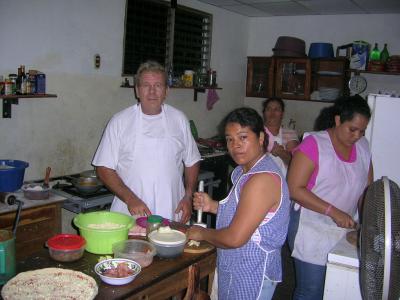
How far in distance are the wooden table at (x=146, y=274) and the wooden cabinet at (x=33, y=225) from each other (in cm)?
124

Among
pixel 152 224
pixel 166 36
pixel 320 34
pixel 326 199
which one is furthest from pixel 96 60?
pixel 320 34

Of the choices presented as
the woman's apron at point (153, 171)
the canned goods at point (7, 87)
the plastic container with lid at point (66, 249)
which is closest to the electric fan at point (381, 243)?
the plastic container with lid at point (66, 249)

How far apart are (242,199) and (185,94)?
11.9 feet

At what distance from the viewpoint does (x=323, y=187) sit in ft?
7.36

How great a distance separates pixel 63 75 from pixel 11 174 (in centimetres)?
109

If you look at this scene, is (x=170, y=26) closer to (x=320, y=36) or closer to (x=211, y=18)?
(x=211, y=18)

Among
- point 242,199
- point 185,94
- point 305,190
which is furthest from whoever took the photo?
point 185,94

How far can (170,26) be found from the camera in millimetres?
4801

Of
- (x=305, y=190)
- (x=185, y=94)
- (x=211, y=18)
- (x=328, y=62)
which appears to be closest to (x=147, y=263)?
(x=305, y=190)

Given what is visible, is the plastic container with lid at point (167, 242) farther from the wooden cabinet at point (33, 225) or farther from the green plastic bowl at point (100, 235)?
the wooden cabinet at point (33, 225)

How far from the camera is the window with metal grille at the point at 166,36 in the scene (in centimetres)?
434

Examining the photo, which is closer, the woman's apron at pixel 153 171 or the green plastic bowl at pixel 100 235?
the green plastic bowl at pixel 100 235

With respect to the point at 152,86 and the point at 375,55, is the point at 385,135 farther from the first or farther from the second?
the point at 375,55

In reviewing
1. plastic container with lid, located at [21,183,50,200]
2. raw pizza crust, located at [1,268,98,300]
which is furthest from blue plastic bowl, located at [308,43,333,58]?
raw pizza crust, located at [1,268,98,300]
